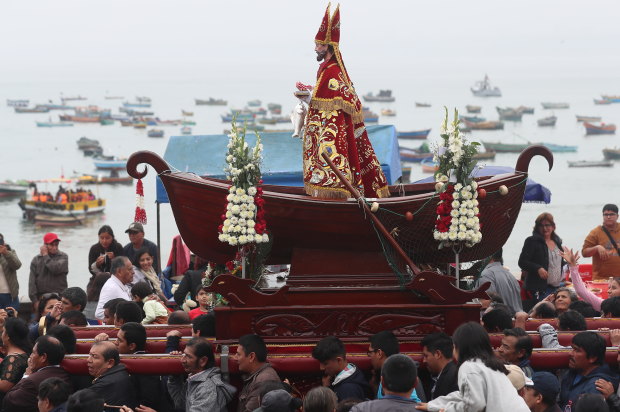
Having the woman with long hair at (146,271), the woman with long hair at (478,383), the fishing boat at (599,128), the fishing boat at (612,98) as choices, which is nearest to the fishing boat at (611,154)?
the fishing boat at (599,128)

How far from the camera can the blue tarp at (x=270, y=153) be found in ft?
45.3

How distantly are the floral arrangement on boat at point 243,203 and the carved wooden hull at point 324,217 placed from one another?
261 millimetres

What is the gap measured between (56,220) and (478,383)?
130ft

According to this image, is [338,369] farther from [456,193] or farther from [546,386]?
[456,193]

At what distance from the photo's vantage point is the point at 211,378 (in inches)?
299

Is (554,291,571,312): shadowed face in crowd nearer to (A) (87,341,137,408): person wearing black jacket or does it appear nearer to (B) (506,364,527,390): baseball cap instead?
(B) (506,364,527,390): baseball cap

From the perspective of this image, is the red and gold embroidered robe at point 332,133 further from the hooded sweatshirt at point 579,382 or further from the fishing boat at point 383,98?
the fishing boat at point 383,98

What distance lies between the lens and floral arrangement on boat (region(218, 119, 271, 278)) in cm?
803

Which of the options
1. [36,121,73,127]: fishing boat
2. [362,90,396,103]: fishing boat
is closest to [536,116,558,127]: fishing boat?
[362,90,396,103]: fishing boat

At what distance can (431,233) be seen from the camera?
847 cm

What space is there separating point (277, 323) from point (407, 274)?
1114 mm

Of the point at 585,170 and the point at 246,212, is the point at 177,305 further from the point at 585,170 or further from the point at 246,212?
the point at 585,170

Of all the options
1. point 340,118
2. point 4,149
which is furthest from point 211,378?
point 4,149

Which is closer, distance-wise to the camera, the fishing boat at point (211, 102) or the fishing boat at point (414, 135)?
the fishing boat at point (414, 135)
